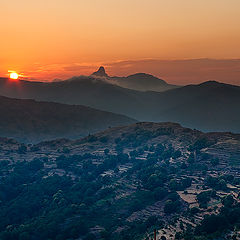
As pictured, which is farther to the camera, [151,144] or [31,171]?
[151,144]

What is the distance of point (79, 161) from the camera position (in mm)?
168375

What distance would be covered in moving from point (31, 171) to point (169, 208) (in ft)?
248

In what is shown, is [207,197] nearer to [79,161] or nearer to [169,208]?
[169,208]

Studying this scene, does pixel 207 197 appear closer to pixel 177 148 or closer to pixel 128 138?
pixel 177 148

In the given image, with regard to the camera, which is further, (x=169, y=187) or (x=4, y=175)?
(x=4, y=175)

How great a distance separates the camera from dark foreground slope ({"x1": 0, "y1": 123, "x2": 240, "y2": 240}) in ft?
313

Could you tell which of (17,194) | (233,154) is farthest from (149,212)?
(17,194)

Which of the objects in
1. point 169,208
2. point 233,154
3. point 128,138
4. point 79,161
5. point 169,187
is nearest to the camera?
point 169,208

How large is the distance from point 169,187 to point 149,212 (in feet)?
51.5

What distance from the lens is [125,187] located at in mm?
126250

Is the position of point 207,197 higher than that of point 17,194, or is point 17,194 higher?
point 207,197

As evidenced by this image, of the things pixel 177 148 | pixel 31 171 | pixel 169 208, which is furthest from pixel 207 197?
pixel 31 171

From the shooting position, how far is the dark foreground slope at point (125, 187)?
9531 centimetres

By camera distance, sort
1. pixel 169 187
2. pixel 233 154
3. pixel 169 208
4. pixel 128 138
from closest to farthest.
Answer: pixel 169 208, pixel 169 187, pixel 233 154, pixel 128 138
